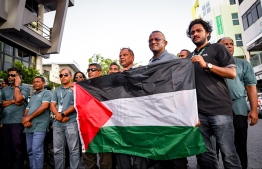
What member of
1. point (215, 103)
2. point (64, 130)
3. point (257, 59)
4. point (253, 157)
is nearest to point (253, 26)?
point (257, 59)

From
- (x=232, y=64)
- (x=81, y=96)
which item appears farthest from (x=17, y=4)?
(x=232, y=64)

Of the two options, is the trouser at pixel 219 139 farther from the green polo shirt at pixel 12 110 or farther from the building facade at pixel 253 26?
the building facade at pixel 253 26

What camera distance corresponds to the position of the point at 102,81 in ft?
11.9

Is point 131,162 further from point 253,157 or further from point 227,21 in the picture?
point 227,21

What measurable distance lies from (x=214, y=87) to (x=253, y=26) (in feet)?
69.1

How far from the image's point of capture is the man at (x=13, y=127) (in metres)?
4.26

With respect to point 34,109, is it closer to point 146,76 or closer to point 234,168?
point 146,76

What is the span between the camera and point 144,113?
3.09 metres

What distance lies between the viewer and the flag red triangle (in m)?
3.42

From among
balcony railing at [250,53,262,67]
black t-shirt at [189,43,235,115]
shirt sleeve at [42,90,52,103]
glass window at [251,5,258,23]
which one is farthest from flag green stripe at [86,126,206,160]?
glass window at [251,5,258,23]

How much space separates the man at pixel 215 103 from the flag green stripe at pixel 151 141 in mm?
172

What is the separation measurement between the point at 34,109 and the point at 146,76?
2.65 m

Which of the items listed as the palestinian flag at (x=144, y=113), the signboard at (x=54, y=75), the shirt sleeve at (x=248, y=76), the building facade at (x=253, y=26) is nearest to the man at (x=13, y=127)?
the palestinian flag at (x=144, y=113)

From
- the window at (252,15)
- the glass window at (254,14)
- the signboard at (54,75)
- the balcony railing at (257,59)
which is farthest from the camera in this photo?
the balcony railing at (257,59)
